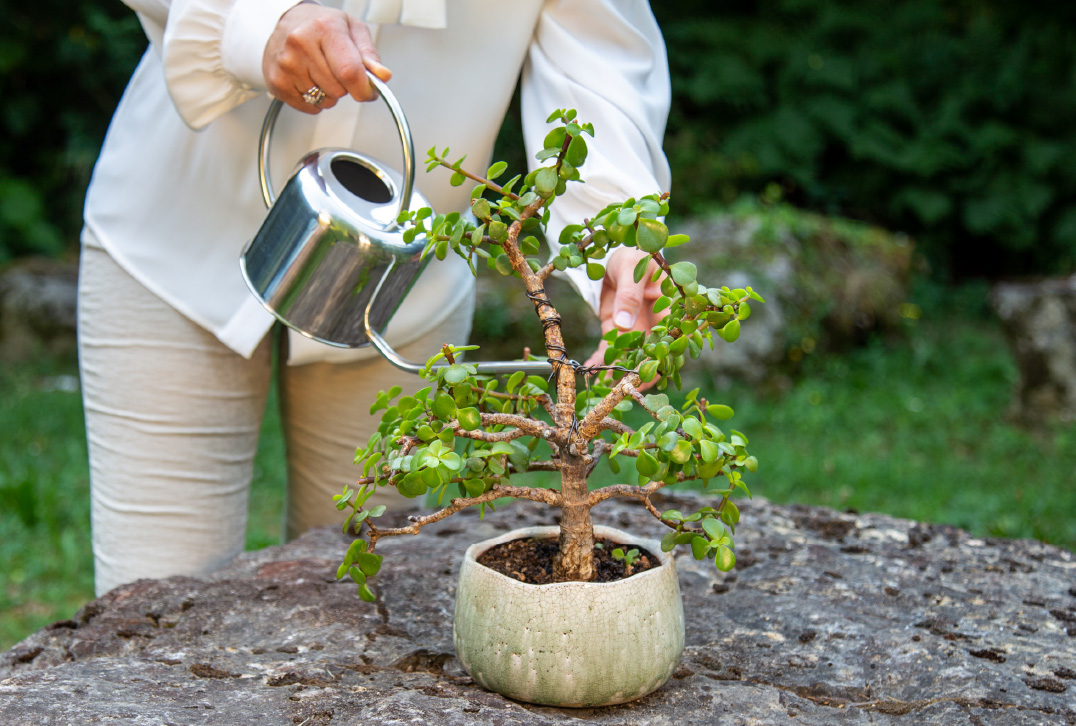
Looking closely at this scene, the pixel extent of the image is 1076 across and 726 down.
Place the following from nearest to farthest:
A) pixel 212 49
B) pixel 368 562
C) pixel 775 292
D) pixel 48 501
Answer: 1. pixel 368 562
2. pixel 212 49
3. pixel 48 501
4. pixel 775 292

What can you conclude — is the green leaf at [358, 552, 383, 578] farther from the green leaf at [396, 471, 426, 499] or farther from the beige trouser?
the beige trouser

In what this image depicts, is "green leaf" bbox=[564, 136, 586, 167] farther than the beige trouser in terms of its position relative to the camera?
No

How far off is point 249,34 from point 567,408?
61cm

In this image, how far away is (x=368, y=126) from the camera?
1.47 m

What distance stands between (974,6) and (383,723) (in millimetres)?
6686

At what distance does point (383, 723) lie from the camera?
949 millimetres

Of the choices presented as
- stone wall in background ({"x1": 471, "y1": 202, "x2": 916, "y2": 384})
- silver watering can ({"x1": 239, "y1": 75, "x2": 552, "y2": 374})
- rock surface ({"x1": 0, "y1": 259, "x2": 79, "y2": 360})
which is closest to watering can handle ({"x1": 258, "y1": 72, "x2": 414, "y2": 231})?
silver watering can ({"x1": 239, "y1": 75, "x2": 552, "y2": 374})

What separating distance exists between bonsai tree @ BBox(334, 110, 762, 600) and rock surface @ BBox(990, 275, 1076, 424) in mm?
3444

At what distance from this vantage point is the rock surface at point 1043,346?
395 centimetres

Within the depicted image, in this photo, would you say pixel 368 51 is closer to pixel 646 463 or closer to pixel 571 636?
pixel 646 463

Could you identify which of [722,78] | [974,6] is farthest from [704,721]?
[974,6]

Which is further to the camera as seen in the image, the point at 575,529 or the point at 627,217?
the point at 575,529

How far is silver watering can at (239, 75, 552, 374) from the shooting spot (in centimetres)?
117

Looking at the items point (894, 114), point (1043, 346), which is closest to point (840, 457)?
point (1043, 346)
